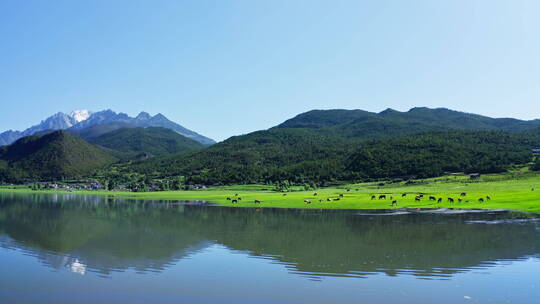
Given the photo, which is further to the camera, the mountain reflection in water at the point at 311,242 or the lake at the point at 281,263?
the mountain reflection in water at the point at 311,242

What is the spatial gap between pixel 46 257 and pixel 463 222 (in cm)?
3722

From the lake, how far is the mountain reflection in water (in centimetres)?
9

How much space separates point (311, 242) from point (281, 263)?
7.79m

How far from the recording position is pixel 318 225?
1684 inches

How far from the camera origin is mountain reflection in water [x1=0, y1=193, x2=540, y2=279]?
78.4ft

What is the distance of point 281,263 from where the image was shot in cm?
2459

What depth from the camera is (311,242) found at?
31938 mm

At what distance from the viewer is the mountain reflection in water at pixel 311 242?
23906 millimetres

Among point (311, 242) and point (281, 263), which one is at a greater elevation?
point (311, 242)

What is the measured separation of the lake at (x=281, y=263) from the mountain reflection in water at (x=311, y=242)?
0.09 metres

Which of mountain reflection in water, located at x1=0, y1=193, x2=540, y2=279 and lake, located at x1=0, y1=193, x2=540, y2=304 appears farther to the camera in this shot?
mountain reflection in water, located at x1=0, y1=193, x2=540, y2=279

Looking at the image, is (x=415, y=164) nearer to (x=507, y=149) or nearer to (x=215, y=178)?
(x=507, y=149)

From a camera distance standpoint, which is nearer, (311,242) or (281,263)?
(281,263)

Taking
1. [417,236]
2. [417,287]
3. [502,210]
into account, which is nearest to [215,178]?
[502,210]
